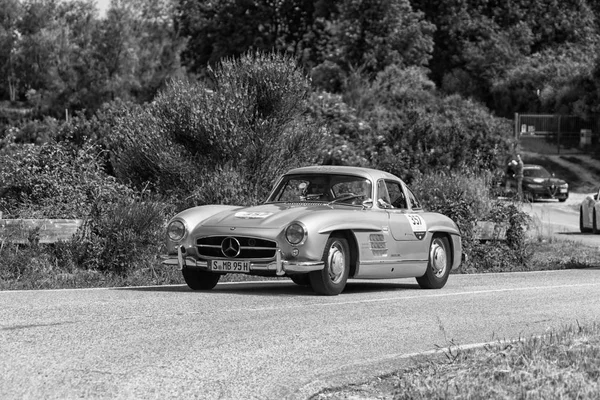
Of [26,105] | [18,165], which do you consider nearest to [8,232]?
[18,165]

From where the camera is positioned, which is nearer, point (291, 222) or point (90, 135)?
point (291, 222)

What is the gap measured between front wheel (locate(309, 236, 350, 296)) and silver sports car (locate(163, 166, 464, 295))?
11 millimetres

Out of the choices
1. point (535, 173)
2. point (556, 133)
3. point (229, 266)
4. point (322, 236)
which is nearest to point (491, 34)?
point (556, 133)

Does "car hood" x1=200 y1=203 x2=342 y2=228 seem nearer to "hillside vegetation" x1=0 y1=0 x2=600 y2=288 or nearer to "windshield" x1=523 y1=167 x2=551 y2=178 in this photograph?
"hillside vegetation" x1=0 y1=0 x2=600 y2=288

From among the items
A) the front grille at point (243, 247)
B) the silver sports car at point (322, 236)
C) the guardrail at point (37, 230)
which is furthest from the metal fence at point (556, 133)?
the front grille at point (243, 247)

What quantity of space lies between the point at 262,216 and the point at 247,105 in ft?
29.4

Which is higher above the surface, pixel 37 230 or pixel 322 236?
pixel 322 236

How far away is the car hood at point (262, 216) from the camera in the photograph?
13031mm

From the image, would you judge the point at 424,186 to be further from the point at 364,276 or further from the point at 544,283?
the point at 364,276

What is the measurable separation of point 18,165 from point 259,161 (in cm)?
427

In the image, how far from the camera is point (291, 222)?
12.9 metres

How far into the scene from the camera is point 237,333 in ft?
31.6

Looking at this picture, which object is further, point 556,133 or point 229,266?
point 556,133

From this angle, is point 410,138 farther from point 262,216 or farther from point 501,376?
point 501,376
